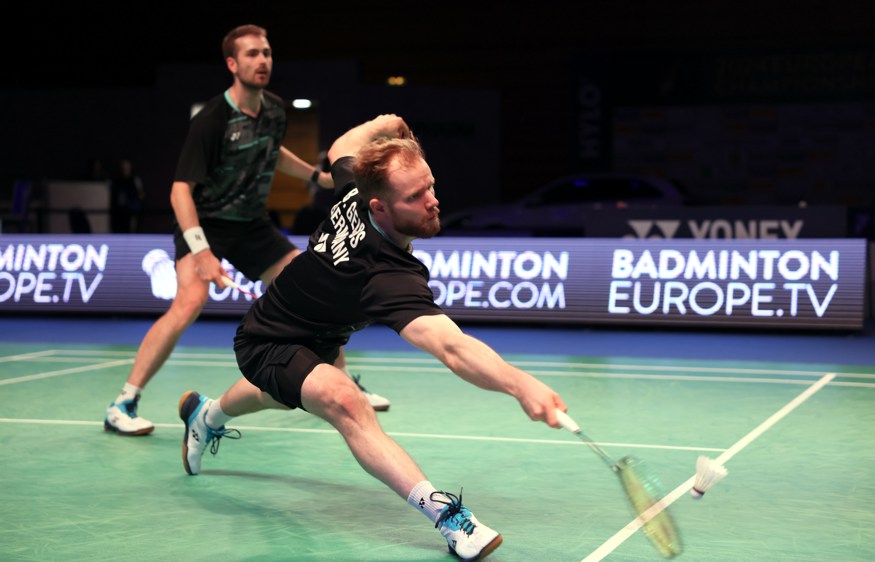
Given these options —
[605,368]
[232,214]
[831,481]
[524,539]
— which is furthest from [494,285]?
[524,539]

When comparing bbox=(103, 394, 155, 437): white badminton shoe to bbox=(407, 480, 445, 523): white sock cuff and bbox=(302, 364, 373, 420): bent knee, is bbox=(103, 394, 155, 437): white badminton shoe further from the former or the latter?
bbox=(407, 480, 445, 523): white sock cuff

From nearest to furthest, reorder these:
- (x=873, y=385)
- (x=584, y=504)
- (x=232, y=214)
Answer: (x=584, y=504) → (x=232, y=214) → (x=873, y=385)

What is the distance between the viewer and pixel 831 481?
5.58m

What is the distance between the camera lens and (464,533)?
14.0 ft

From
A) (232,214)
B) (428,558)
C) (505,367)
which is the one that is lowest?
(428,558)

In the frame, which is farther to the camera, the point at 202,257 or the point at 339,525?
the point at 202,257

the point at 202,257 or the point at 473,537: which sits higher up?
the point at 202,257

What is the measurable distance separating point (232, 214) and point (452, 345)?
3.09 metres

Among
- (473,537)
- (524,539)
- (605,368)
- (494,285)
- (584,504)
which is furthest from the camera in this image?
(494,285)

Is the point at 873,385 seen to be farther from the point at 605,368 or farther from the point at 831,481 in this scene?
the point at 831,481

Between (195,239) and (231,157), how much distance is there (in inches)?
24.3

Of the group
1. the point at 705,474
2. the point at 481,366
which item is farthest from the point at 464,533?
the point at 705,474

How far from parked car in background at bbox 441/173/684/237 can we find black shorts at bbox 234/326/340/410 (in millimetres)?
16023

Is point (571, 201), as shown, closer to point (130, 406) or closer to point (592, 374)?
point (592, 374)
